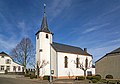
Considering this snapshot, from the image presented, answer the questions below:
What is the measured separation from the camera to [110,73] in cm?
4250

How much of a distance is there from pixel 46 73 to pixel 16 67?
32.5 metres

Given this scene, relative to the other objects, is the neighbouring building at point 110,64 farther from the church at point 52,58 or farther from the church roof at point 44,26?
the church roof at point 44,26

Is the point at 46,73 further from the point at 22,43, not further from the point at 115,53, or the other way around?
the point at 115,53

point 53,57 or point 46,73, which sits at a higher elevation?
point 53,57

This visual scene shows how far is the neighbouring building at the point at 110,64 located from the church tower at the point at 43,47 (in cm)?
1561

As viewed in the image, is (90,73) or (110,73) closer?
(110,73)

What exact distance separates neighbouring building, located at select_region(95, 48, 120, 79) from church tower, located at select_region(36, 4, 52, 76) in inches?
615

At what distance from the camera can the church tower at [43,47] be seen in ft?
131

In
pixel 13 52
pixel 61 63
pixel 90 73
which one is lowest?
pixel 90 73

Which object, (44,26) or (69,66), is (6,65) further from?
(69,66)

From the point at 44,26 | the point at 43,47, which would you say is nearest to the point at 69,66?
the point at 43,47

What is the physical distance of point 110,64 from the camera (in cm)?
4272

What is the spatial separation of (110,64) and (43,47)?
18.4 metres

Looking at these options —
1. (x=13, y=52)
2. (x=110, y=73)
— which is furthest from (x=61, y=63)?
(x=13, y=52)
